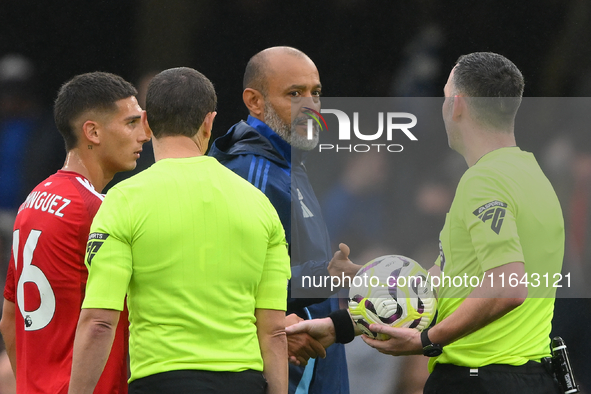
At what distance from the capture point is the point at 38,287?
2.37 m

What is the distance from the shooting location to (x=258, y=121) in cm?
317

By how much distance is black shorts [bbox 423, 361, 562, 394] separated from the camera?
2.29 m

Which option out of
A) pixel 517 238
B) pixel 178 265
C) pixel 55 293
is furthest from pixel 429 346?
pixel 55 293

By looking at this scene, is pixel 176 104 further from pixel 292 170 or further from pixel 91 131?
pixel 292 170

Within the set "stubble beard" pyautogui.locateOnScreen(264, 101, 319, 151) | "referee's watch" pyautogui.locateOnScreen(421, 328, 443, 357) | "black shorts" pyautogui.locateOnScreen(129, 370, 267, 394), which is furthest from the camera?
"stubble beard" pyautogui.locateOnScreen(264, 101, 319, 151)

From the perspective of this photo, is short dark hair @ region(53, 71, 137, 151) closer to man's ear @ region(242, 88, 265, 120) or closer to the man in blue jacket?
the man in blue jacket

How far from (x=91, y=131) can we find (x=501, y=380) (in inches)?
71.5

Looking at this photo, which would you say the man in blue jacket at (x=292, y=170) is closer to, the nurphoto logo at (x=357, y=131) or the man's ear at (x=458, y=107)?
the nurphoto logo at (x=357, y=131)

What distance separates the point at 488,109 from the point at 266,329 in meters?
1.18

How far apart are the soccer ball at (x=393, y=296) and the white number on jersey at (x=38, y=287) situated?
1110mm

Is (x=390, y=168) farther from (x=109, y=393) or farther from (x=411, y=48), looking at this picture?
(x=109, y=393)

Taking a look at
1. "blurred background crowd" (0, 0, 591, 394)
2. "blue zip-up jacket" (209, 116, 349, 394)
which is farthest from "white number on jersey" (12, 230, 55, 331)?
"blurred background crowd" (0, 0, 591, 394)

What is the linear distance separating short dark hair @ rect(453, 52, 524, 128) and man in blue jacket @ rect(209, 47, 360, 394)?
2.73 ft

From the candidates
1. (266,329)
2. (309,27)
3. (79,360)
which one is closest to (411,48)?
(309,27)
